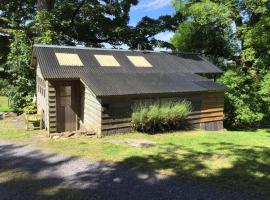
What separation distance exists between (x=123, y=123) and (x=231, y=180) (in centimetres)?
755

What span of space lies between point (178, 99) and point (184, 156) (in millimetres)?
6135

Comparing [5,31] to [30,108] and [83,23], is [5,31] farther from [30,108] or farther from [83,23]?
[30,108]

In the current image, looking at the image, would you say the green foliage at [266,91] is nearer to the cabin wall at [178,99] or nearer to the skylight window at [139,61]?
the cabin wall at [178,99]

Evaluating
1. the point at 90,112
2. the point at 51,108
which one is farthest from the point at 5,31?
the point at 90,112

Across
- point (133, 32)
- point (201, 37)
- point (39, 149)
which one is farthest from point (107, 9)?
point (39, 149)

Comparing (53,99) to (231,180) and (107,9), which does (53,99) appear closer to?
(231,180)

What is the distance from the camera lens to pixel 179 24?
95.5 feet

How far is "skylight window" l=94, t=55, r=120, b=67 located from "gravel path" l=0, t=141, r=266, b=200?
7969mm

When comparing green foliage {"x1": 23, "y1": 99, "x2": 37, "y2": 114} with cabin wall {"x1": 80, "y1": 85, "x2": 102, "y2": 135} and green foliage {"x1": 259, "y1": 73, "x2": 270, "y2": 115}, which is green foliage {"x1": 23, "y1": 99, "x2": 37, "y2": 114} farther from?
green foliage {"x1": 259, "y1": 73, "x2": 270, "y2": 115}

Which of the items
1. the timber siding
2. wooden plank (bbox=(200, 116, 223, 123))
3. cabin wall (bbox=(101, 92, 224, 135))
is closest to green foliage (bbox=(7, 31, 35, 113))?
the timber siding

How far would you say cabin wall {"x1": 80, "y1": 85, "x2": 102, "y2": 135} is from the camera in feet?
46.8

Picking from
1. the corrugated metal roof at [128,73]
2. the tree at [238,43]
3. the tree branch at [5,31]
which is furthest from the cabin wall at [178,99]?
the tree branch at [5,31]

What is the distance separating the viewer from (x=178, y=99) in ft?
52.6

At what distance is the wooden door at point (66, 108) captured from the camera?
15531 mm
